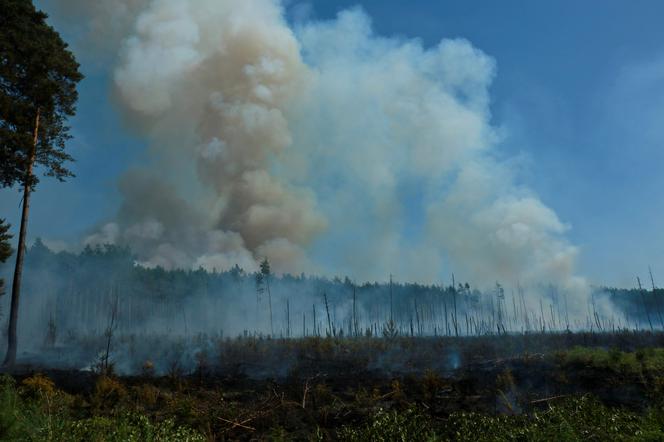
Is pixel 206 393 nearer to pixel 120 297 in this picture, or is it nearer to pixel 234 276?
pixel 120 297

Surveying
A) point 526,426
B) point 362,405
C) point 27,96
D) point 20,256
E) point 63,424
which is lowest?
point 526,426

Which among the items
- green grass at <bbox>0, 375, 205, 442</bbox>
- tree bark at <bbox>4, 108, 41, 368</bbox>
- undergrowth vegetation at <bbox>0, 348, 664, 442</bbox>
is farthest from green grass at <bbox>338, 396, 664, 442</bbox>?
tree bark at <bbox>4, 108, 41, 368</bbox>

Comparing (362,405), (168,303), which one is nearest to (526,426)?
(362,405)

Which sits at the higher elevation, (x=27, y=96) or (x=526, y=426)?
(x=27, y=96)

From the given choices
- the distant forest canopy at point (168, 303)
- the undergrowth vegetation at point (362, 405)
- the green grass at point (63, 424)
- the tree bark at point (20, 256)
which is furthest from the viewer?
the distant forest canopy at point (168, 303)

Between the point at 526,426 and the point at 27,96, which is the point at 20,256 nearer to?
the point at 27,96

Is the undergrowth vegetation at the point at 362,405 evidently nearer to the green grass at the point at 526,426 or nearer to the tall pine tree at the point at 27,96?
the green grass at the point at 526,426

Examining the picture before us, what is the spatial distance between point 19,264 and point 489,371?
72.5 ft

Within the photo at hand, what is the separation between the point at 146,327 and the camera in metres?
90.1

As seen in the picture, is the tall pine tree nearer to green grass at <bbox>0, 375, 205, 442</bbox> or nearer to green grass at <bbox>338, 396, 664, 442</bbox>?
green grass at <bbox>0, 375, 205, 442</bbox>

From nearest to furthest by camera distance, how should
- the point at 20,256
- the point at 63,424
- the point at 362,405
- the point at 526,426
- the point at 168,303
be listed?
the point at 63,424
the point at 526,426
the point at 362,405
the point at 20,256
the point at 168,303

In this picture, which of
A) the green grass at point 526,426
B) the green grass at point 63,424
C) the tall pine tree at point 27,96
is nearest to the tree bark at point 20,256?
the tall pine tree at point 27,96

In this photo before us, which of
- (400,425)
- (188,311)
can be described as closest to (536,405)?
(400,425)

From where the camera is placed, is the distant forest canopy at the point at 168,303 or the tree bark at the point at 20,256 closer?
the tree bark at the point at 20,256
